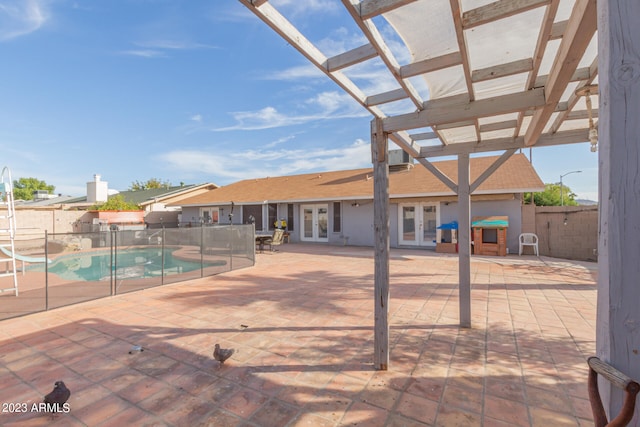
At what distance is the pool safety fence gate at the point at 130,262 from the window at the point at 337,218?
7.05m

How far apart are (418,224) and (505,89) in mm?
11500

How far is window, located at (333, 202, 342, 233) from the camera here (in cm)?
1606

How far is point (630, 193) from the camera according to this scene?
3.34 feet

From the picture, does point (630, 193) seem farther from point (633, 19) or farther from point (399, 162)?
point (399, 162)

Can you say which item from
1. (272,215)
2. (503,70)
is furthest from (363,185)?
(503,70)

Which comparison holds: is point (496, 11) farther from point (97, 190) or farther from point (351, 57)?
point (97, 190)

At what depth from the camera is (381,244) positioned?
3.18 m

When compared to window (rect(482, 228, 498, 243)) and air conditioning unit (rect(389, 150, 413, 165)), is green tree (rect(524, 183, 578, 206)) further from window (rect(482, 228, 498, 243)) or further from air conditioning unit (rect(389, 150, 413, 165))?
window (rect(482, 228, 498, 243))

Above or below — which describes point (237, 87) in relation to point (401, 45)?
above

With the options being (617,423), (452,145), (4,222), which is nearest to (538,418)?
(617,423)

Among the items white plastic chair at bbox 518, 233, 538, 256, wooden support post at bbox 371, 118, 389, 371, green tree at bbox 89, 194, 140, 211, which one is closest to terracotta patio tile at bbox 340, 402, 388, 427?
wooden support post at bbox 371, 118, 389, 371

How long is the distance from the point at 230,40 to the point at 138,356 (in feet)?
32.4

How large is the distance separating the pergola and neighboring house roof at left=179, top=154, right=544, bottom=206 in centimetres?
902

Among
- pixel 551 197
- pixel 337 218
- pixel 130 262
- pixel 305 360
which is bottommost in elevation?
pixel 305 360
